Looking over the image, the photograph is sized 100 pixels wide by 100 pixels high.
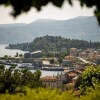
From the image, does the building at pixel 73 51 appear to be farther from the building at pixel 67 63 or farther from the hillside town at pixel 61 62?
the building at pixel 67 63

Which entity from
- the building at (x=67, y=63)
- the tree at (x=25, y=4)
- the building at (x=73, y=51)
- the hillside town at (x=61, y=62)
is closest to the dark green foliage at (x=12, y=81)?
the tree at (x=25, y=4)

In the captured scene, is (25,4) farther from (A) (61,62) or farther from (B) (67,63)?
(A) (61,62)

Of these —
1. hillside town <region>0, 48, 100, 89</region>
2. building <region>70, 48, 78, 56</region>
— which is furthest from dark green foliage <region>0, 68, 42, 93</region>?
building <region>70, 48, 78, 56</region>

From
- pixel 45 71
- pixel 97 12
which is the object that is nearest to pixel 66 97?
pixel 97 12

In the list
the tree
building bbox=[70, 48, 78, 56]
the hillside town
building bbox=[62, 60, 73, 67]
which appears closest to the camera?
the tree

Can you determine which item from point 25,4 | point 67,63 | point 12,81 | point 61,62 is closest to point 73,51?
point 61,62

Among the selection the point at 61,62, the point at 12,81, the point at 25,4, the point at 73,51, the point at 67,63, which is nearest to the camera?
the point at 25,4

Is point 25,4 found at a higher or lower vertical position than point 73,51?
higher

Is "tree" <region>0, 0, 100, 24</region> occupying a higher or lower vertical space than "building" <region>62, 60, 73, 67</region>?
higher

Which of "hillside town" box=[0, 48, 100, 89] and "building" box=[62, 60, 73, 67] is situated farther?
"building" box=[62, 60, 73, 67]

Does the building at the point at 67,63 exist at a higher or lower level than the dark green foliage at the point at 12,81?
lower

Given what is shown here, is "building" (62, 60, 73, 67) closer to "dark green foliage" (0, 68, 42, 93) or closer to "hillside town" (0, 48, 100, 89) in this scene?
"hillside town" (0, 48, 100, 89)

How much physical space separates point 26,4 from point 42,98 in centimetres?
349

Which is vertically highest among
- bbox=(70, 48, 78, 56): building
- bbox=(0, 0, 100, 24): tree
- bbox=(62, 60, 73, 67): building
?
bbox=(0, 0, 100, 24): tree
